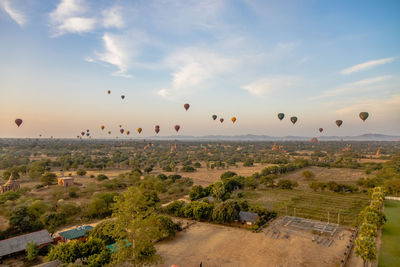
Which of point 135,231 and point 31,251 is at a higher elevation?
point 135,231

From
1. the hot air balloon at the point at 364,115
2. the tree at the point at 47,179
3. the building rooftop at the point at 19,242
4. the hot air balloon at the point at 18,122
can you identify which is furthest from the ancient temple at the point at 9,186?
the hot air balloon at the point at 364,115

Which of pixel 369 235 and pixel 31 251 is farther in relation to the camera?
pixel 369 235

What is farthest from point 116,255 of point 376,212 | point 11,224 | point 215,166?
point 215,166

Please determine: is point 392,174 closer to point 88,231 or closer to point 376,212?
point 376,212

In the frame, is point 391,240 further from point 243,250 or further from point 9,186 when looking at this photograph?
point 9,186

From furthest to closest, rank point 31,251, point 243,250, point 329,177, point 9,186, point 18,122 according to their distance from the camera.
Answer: point 329,177 < point 18,122 < point 9,186 < point 243,250 < point 31,251

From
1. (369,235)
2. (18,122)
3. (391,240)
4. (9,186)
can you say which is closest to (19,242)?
(9,186)
